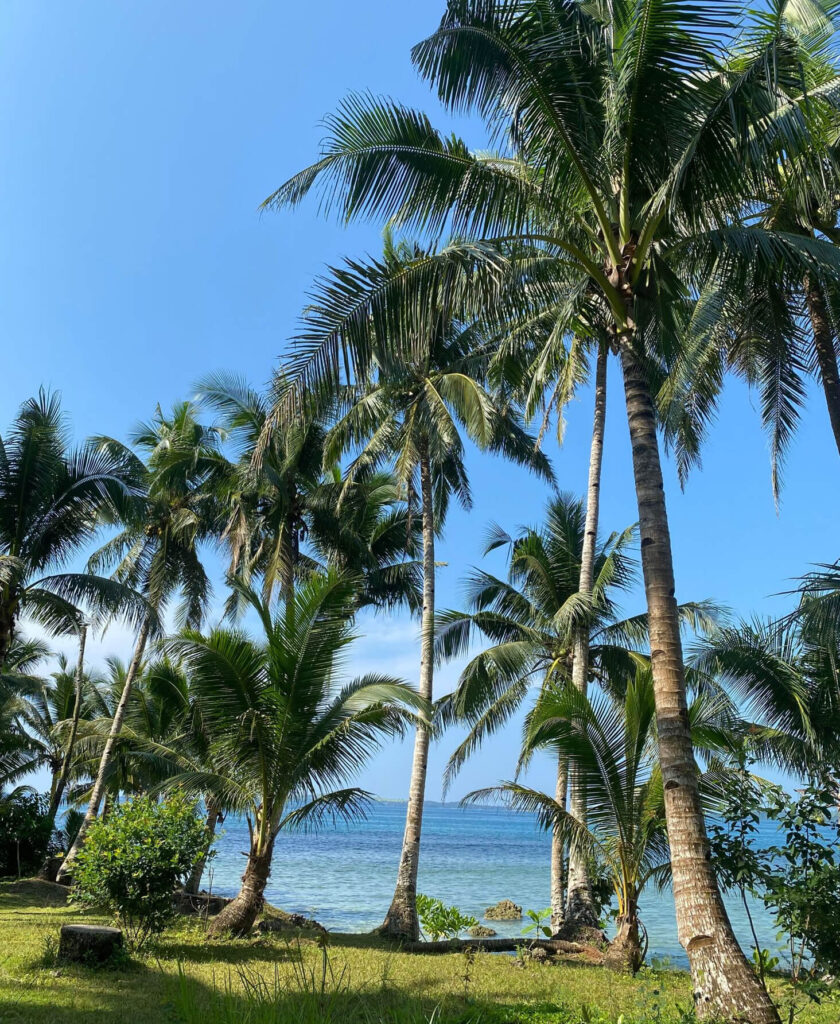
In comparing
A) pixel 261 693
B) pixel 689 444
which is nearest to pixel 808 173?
pixel 689 444

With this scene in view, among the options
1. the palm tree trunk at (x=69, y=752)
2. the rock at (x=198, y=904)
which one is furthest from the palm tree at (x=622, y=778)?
the palm tree trunk at (x=69, y=752)

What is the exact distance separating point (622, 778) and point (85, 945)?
247 inches

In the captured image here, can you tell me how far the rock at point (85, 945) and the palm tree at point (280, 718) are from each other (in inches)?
111

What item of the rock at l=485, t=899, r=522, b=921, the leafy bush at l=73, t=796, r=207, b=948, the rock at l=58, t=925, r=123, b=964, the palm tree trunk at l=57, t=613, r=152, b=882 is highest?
the palm tree trunk at l=57, t=613, r=152, b=882

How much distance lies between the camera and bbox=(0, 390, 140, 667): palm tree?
12.8 metres

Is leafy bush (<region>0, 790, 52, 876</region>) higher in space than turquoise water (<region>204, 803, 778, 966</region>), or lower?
higher

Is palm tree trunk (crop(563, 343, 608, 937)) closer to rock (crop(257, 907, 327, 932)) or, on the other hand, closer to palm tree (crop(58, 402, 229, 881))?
rock (crop(257, 907, 327, 932))

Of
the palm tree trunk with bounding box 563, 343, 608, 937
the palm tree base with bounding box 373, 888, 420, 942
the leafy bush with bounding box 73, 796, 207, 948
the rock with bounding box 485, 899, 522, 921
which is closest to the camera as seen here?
the leafy bush with bounding box 73, 796, 207, 948

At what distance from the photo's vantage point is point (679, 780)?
5.75 m

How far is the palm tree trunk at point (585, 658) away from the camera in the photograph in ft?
36.2

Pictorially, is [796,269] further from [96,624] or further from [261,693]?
[96,624]

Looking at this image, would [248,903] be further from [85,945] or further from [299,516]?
[299,516]

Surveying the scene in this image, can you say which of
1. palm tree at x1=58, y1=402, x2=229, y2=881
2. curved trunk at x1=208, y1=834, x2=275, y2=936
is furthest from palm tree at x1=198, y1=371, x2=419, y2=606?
curved trunk at x1=208, y1=834, x2=275, y2=936

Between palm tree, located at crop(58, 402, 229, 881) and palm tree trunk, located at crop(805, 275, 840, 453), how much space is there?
13226mm
